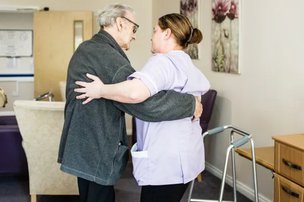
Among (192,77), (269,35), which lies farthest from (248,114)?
(192,77)

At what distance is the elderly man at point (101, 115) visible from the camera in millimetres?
1577

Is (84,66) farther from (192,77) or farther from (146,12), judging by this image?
(146,12)

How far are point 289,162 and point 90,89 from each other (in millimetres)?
1180

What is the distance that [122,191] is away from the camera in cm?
370

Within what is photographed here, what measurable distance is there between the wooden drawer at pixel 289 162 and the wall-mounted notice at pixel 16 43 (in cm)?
524

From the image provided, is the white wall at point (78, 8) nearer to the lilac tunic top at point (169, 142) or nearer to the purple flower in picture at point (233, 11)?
the purple flower in picture at point (233, 11)

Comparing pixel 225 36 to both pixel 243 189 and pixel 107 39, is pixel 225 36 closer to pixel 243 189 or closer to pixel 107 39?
pixel 243 189

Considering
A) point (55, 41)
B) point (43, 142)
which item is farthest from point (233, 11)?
point (55, 41)

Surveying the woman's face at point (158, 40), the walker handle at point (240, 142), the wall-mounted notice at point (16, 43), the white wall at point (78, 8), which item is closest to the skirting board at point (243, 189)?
the walker handle at point (240, 142)

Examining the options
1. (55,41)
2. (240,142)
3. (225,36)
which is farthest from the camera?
(55,41)

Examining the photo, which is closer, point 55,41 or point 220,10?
point 220,10

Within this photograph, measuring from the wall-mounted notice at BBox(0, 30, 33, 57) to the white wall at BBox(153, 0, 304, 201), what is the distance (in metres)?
3.71

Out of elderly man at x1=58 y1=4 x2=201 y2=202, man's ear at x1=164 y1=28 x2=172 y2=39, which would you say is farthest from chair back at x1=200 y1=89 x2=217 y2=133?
man's ear at x1=164 y1=28 x2=172 y2=39

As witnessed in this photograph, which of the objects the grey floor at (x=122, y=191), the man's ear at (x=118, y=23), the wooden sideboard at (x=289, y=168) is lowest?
the grey floor at (x=122, y=191)
